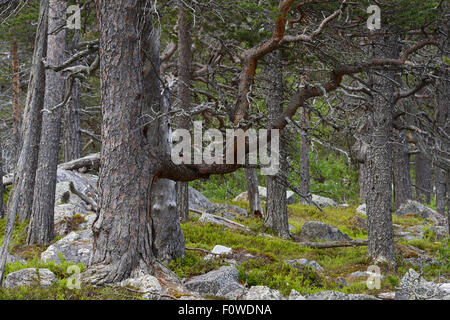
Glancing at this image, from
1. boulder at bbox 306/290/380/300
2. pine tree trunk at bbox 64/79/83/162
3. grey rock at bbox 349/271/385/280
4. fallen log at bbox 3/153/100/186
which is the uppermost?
pine tree trunk at bbox 64/79/83/162

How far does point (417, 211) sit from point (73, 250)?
15.1 m

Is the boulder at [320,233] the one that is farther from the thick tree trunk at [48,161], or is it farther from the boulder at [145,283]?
the boulder at [145,283]

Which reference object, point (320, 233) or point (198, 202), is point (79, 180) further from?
point (320, 233)

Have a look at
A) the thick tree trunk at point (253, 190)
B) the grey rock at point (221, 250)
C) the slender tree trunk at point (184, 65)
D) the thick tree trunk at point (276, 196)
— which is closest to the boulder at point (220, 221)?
the thick tree trunk at point (276, 196)

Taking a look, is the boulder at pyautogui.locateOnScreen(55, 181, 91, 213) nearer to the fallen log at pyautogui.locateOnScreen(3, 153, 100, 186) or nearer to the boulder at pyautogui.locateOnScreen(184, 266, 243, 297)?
the fallen log at pyautogui.locateOnScreen(3, 153, 100, 186)

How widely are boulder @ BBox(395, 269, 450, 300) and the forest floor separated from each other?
0.30 meters

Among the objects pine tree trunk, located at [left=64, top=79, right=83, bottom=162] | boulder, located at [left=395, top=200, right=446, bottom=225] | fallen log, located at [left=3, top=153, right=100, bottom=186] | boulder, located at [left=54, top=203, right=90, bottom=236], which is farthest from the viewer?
boulder, located at [left=395, top=200, right=446, bottom=225]

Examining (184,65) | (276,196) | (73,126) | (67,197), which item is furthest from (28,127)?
(73,126)

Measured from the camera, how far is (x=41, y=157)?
10.9m

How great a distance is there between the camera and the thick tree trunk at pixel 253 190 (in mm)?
15305

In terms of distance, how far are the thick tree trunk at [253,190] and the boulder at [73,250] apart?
6777mm

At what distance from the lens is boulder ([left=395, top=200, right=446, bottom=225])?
18.8 m

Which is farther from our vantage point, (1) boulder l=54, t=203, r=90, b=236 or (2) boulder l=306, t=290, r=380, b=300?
(1) boulder l=54, t=203, r=90, b=236

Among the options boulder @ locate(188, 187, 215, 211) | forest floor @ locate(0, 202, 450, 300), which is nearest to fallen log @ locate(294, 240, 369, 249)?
forest floor @ locate(0, 202, 450, 300)
